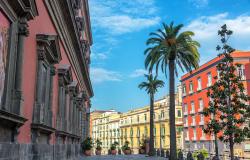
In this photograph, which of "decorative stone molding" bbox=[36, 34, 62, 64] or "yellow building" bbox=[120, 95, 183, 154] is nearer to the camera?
"decorative stone molding" bbox=[36, 34, 62, 64]

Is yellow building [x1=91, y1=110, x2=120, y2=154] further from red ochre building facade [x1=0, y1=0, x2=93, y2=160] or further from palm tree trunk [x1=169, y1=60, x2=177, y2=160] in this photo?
red ochre building facade [x1=0, y1=0, x2=93, y2=160]

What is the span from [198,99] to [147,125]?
127ft

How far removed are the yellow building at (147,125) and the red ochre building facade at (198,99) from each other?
17.6m

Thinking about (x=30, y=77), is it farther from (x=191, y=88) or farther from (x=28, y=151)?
(x=191, y=88)

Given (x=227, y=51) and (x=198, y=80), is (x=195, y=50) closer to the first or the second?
(x=227, y=51)

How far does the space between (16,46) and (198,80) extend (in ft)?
165

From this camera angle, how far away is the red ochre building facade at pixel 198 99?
4653 centimetres

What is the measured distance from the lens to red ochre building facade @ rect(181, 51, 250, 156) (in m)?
46.5

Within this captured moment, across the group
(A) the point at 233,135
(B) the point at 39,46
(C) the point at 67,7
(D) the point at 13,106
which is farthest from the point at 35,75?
(A) the point at 233,135

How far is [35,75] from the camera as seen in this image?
1038 cm

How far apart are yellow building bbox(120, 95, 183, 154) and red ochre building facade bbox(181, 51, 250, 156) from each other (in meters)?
17.6

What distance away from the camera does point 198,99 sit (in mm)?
55250

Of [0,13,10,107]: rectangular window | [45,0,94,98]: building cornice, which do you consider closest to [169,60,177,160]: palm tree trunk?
[45,0,94,98]: building cornice

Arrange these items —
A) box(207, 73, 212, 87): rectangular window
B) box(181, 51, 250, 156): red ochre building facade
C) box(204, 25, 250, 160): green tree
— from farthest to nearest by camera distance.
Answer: box(207, 73, 212, 87): rectangular window
box(181, 51, 250, 156): red ochre building facade
box(204, 25, 250, 160): green tree
